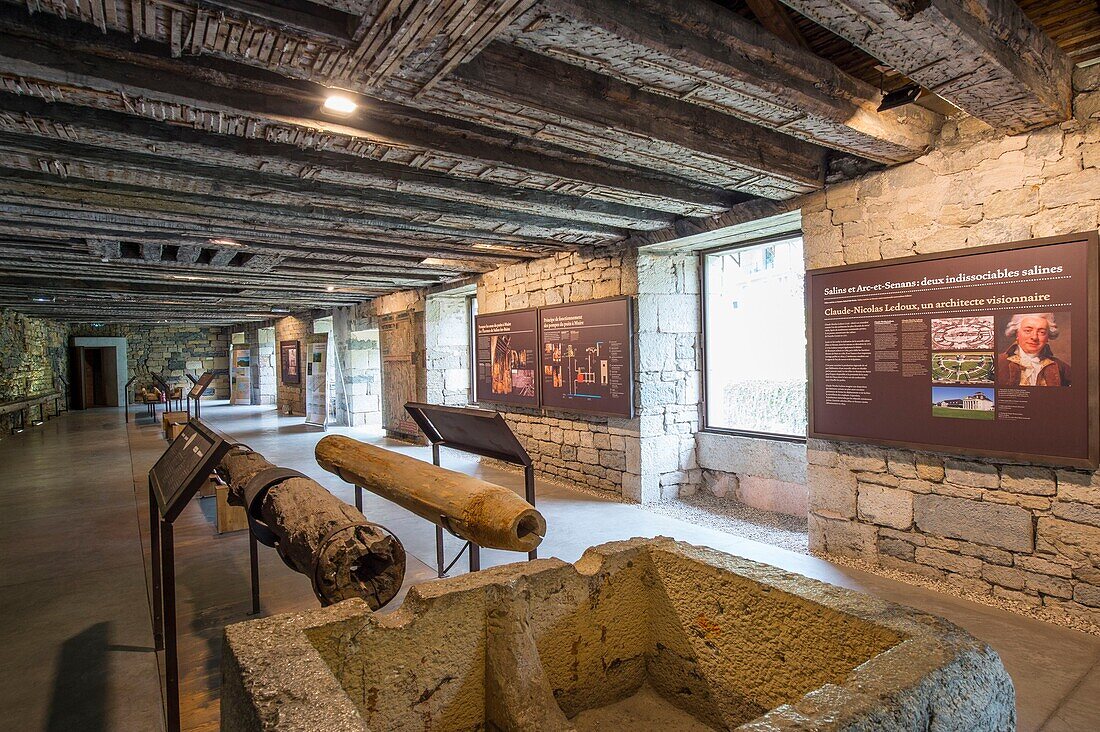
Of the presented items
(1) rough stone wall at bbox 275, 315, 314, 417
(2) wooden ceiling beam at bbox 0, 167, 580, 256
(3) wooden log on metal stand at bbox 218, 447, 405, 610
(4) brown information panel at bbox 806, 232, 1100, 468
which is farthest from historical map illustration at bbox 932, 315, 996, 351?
(1) rough stone wall at bbox 275, 315, 314, 417

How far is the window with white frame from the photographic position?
5.52m

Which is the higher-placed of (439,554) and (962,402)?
(962,402)

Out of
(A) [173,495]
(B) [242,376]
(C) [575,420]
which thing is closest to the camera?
(A) [173,495]

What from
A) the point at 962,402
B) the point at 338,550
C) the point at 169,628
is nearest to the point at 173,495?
the point at 169,628

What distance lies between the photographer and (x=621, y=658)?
7.34 feet

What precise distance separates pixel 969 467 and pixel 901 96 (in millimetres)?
2208

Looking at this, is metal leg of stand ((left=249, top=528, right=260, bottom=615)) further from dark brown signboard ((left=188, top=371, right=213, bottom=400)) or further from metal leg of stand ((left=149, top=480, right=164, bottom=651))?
dark brown signboard ((left=188, top=371, right=213, bottom=400))

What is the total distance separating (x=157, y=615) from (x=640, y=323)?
443 cm

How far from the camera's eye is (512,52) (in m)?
2.63

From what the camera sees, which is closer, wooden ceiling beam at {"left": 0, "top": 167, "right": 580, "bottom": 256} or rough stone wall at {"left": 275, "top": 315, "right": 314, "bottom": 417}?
wooden ceiling beam at {"left": 0, "top": 167, "right": 580, "bottom": 256}

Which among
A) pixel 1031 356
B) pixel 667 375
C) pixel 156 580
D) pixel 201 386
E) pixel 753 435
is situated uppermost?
pixel 1031 356

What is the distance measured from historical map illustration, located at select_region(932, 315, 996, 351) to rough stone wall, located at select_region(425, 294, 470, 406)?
24.8 ft

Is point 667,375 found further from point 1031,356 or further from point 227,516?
point 227,516

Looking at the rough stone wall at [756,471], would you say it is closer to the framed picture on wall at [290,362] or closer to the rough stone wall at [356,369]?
the rough stone wall at [356,369]
